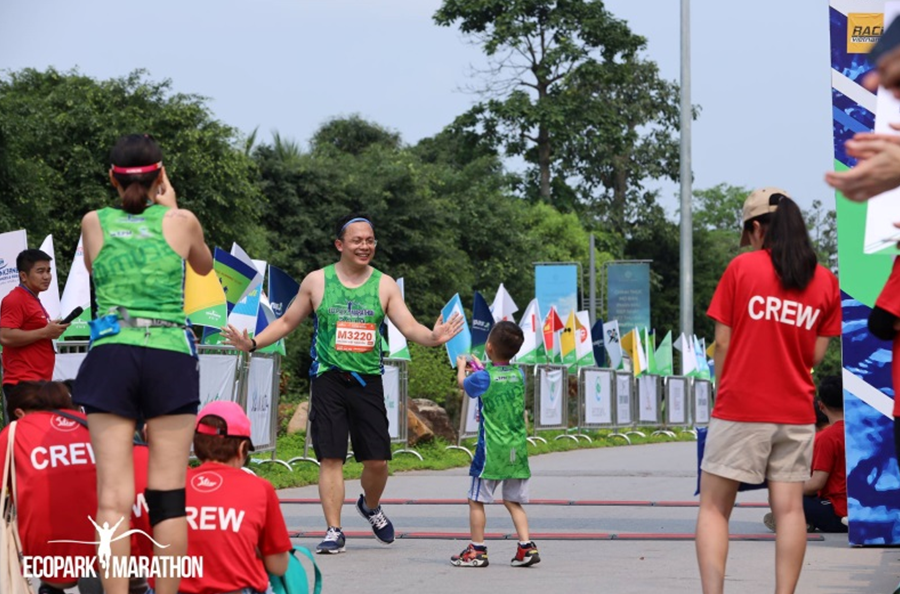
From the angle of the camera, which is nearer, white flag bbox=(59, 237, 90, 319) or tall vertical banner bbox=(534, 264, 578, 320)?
white flag bbox=(59, 237, 90, 319)

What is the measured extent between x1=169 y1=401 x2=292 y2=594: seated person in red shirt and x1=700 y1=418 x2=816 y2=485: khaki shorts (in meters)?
1.81

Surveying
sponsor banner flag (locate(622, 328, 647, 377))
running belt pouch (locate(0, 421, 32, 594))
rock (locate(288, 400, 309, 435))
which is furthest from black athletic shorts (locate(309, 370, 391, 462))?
sponsor banner flag (locate(622, 328, 647, 377))

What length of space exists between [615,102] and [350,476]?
5057 cm

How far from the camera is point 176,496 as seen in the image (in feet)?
16.3

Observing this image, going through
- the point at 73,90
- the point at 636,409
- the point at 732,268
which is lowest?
the point at 636,409

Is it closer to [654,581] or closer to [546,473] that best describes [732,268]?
[654,581]

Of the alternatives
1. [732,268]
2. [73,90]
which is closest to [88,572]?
[732,268]

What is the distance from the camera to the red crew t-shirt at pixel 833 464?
9453mm

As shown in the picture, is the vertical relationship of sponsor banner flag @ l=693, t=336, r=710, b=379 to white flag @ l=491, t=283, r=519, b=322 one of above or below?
below

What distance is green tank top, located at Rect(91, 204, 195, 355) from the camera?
16.8ft

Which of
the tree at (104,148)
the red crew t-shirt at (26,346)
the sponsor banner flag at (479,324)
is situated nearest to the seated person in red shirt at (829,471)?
the red crew t-shirt at (26,346)

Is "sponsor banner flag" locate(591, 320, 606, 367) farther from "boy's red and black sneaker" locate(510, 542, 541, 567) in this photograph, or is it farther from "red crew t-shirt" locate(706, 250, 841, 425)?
"red crew t-shirt" locate(706, 250, 841, 425)

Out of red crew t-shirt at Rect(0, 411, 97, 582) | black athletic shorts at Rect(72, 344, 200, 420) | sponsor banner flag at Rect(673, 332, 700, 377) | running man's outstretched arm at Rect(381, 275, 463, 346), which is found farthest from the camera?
sponsor banner flag at Rect(673, 332, 700, 377)

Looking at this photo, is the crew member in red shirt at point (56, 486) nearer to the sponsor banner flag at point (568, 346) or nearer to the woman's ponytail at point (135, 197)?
the woman's ponytail at point (135, 197)
